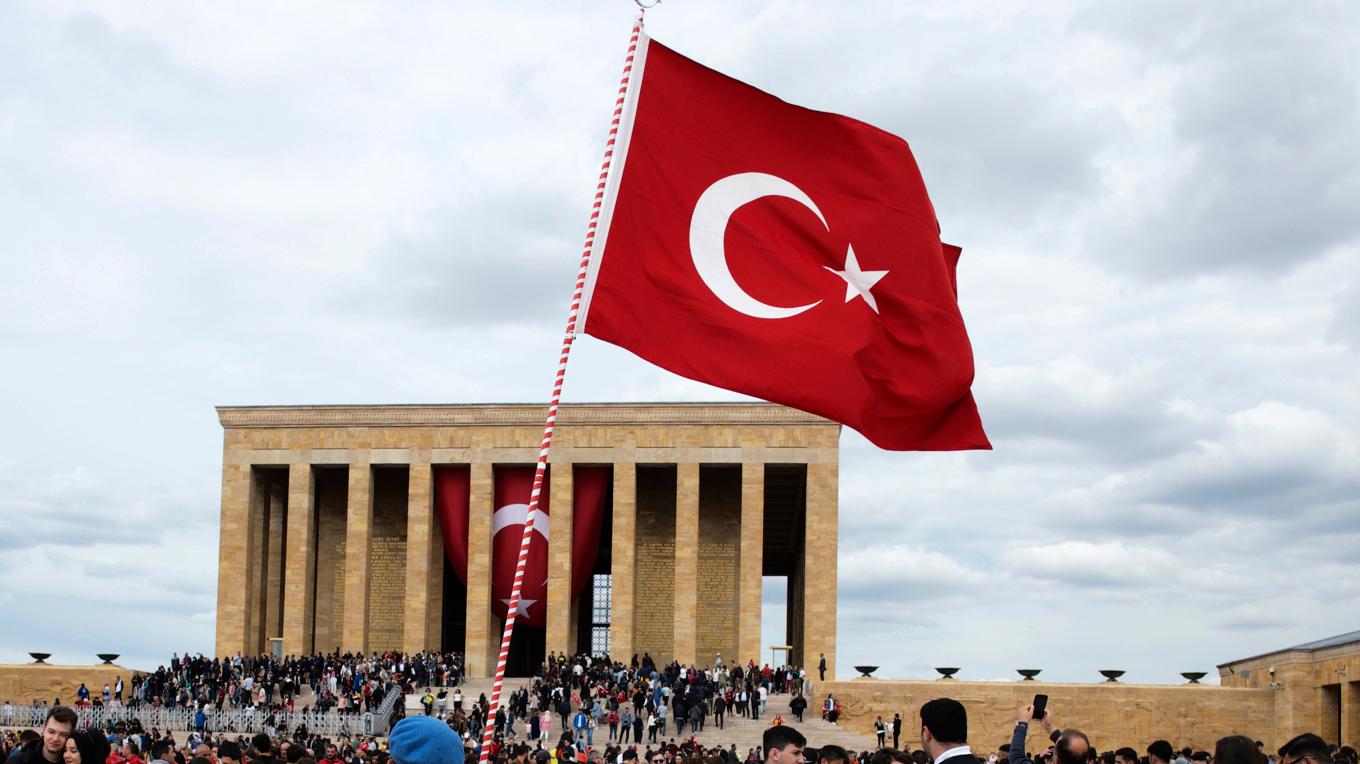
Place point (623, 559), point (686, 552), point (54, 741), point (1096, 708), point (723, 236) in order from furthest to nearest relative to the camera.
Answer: point (623, 559), point (686, 552), point (1096, 708), point (723, 236), point (54, 741)

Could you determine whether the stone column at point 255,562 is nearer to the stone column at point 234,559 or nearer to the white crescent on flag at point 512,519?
the stone column at point 234,559

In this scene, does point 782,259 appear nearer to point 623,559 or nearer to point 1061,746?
point 1061,746

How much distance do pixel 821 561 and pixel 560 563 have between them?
8164 mm

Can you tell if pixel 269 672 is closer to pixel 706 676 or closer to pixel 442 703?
pixel 442 703

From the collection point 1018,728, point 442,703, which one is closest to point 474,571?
point 442,703

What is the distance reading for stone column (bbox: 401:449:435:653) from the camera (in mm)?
49906

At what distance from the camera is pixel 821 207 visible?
1120 centimetres

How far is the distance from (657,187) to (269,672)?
1340 inches

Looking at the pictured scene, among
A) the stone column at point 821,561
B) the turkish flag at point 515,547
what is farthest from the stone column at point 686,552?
the turkish flag at point 515,547

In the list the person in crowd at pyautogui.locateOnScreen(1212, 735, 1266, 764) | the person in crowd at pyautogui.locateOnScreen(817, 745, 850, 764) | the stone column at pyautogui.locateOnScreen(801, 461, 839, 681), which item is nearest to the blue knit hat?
the person in crowd at pyautogui.locateOnScreen(1212, 735, 1266, 764)

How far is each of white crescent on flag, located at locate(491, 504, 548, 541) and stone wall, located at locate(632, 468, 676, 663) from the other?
168 inches

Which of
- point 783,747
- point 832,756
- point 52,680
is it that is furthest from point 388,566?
point 783,747

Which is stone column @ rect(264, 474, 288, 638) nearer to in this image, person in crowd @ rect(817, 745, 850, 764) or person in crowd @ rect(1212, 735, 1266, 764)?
person in crowd @ rect(817, 745, 850, 764)

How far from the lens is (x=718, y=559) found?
52500 millimetres
